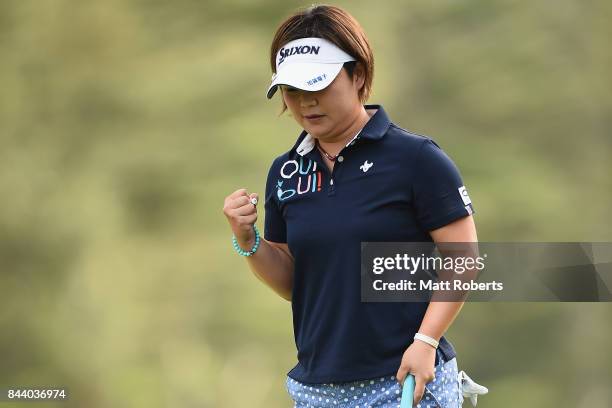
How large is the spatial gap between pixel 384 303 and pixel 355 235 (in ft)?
0.46

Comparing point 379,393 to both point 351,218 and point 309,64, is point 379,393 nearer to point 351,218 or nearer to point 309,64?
point 351,218

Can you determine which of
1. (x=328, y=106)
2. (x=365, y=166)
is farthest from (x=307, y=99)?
(x=365, y=166)

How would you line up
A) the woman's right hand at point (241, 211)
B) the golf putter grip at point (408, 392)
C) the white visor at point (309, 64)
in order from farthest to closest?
1. the woman's right hand at point (241, 211)
2. the white visor at point (309, 64)
3. the golf putter grip at point (408, 392)

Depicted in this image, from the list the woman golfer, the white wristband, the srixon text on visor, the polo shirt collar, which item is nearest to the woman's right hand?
the woman golfer

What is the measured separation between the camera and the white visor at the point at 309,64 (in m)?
1.87

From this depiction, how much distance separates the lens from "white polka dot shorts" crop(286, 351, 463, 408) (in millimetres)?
1829

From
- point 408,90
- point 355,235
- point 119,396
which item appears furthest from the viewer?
point 408,90

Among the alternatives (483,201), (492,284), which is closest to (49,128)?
(483,201)

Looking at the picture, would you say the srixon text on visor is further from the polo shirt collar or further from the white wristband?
the white wristband

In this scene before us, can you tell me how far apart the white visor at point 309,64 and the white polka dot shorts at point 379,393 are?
566mm

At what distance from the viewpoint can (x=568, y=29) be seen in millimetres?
4141

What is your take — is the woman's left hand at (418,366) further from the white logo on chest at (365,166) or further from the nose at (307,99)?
the nose at (307,99)

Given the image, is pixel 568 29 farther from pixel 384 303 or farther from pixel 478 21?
pixel 384 303

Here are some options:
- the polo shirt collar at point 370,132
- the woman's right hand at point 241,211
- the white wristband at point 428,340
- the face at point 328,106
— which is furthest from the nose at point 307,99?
the white wristband at point 428,340
